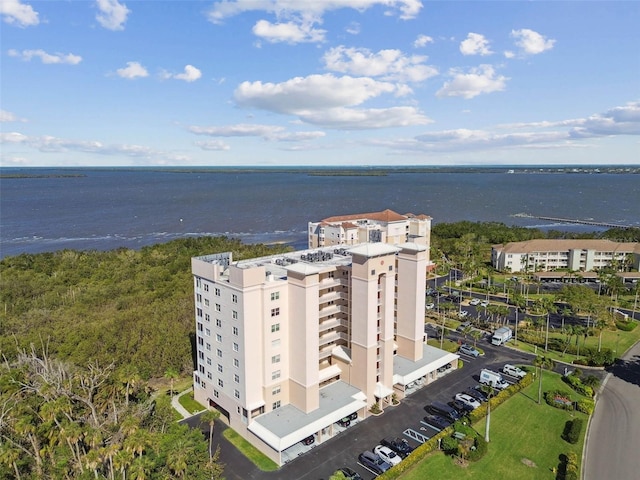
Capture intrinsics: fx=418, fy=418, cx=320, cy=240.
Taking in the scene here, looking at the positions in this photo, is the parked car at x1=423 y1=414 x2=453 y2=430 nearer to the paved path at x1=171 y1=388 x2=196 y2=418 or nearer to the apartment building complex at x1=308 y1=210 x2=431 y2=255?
the paved path at x1=171 y1=388 x2=196 y2=418

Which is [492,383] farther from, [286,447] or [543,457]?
[286,447]

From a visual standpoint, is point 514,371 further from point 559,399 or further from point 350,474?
point 350,474

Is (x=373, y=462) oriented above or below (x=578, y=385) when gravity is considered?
below

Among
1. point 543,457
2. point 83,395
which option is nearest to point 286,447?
point 83,395

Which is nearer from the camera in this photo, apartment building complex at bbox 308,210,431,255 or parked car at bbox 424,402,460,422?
parked car at bbox 424,402,460,422

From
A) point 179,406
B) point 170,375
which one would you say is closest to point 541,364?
point 179,406

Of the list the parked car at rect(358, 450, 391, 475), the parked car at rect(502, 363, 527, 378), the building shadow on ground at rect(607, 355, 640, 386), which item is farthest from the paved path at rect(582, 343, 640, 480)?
the parked car at rect(358, 450, 391, 475)
